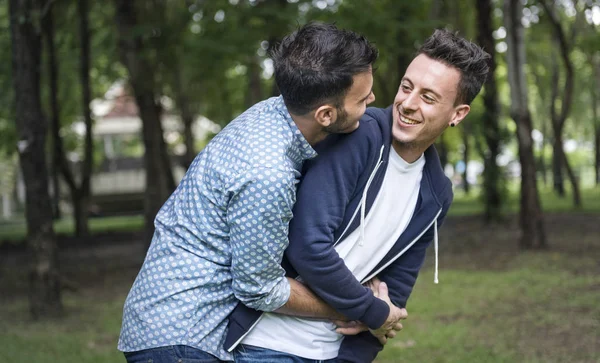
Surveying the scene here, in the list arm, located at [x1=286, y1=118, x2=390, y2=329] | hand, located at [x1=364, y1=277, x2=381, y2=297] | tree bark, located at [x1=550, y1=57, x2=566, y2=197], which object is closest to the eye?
arm, located at [x1=286, y1=118, x2=390, y2=329]

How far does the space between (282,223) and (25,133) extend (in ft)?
26.9

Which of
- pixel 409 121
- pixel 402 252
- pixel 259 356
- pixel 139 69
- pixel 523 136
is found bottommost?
pixel 523 136

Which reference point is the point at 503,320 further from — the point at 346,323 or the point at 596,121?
the point at 596,121

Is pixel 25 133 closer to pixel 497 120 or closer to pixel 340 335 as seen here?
pixel 340 335

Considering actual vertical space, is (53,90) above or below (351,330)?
above

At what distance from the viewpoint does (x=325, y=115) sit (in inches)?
104

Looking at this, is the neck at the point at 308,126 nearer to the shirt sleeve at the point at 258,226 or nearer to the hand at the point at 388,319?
the shirt sleeve at the point at 258,226

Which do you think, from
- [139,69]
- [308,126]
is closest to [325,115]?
[308,126]

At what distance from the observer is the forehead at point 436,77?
2.95 meters

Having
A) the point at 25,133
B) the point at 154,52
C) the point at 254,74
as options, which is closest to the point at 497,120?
the point at 254,74

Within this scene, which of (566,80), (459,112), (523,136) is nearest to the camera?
(459,112)

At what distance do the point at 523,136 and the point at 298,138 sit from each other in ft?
39.1

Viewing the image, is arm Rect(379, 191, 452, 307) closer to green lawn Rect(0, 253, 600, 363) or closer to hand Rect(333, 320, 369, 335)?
hand Rect(333, 320, 369, 335)

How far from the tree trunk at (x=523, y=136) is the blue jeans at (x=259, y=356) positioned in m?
11.8
